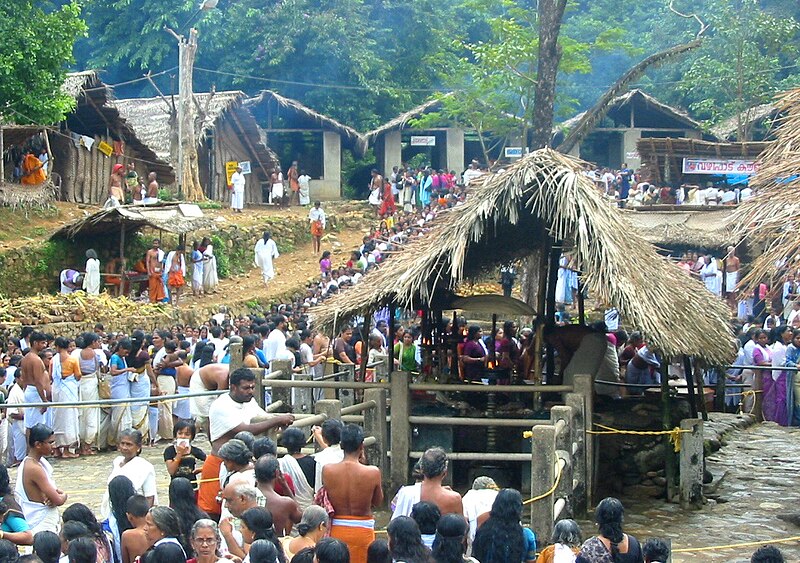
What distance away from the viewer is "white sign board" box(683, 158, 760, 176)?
29328 millimetres

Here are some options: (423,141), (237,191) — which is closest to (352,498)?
(237,191)

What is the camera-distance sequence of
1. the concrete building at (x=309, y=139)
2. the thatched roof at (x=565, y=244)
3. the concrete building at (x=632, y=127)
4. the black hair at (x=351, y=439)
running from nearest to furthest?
the black hair at (x=351, y=439) < the thatched roof at (x=565, y=244) < the concrete building at (x=632, y=127) < the concrete building at (x=309, y=139)

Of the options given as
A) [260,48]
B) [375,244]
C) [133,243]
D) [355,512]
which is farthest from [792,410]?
[260,48]

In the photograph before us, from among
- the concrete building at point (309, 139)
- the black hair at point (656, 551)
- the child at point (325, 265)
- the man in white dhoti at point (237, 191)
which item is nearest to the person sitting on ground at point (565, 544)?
the black hair at point (656, 551)

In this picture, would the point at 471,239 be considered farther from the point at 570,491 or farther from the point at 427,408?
the point at 570,491

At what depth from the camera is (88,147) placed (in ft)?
101

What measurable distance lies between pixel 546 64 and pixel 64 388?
12053 mm

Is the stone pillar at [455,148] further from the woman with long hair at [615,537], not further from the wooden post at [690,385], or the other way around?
the woman with long hair at [615,537]

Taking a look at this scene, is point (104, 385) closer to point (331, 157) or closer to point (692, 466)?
point (692, 466)

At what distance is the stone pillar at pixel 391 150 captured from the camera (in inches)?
1582

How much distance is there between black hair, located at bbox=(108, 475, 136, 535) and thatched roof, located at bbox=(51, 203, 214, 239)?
18.2m

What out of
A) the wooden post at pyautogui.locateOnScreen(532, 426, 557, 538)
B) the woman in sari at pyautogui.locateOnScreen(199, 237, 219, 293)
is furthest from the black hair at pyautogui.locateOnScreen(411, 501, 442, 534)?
the woman in sari at pyautogui.locateOnScreen(199, 237, 219, 293)

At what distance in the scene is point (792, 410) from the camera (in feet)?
58.7

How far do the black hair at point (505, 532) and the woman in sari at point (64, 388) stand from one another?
8871 mm
